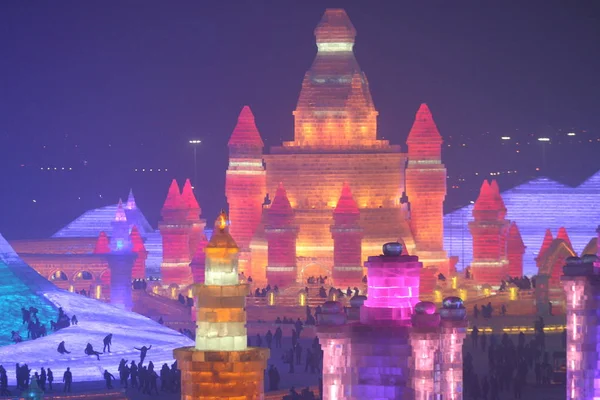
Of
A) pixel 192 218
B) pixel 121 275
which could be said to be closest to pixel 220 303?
pixel 121 275

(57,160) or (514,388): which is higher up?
(57,160)

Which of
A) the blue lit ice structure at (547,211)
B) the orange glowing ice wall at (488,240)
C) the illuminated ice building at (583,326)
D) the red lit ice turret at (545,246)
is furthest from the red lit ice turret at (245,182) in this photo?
the illuminated ice building at (583,326)

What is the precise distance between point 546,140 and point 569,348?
75.3 m

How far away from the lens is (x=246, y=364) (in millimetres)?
25812

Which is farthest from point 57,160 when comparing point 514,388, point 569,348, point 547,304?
point 569,348

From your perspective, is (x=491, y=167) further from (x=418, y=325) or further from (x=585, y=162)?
(x=418, y=325)

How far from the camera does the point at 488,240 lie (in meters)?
86.5

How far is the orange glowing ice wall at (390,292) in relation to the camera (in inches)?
1041

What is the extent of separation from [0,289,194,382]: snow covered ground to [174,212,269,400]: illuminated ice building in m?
30.0

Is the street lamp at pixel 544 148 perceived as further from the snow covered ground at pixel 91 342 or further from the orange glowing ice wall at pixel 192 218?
the snow covered ground at pixel 91 342

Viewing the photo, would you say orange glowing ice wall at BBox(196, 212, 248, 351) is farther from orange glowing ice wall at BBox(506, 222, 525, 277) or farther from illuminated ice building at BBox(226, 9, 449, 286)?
orange glowing ice wall at BBox(506, 222, 525, 277)

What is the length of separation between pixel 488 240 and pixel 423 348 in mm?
60662

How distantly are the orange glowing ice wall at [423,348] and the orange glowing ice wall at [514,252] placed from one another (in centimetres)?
6434

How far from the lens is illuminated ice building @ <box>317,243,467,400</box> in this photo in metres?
26.1
